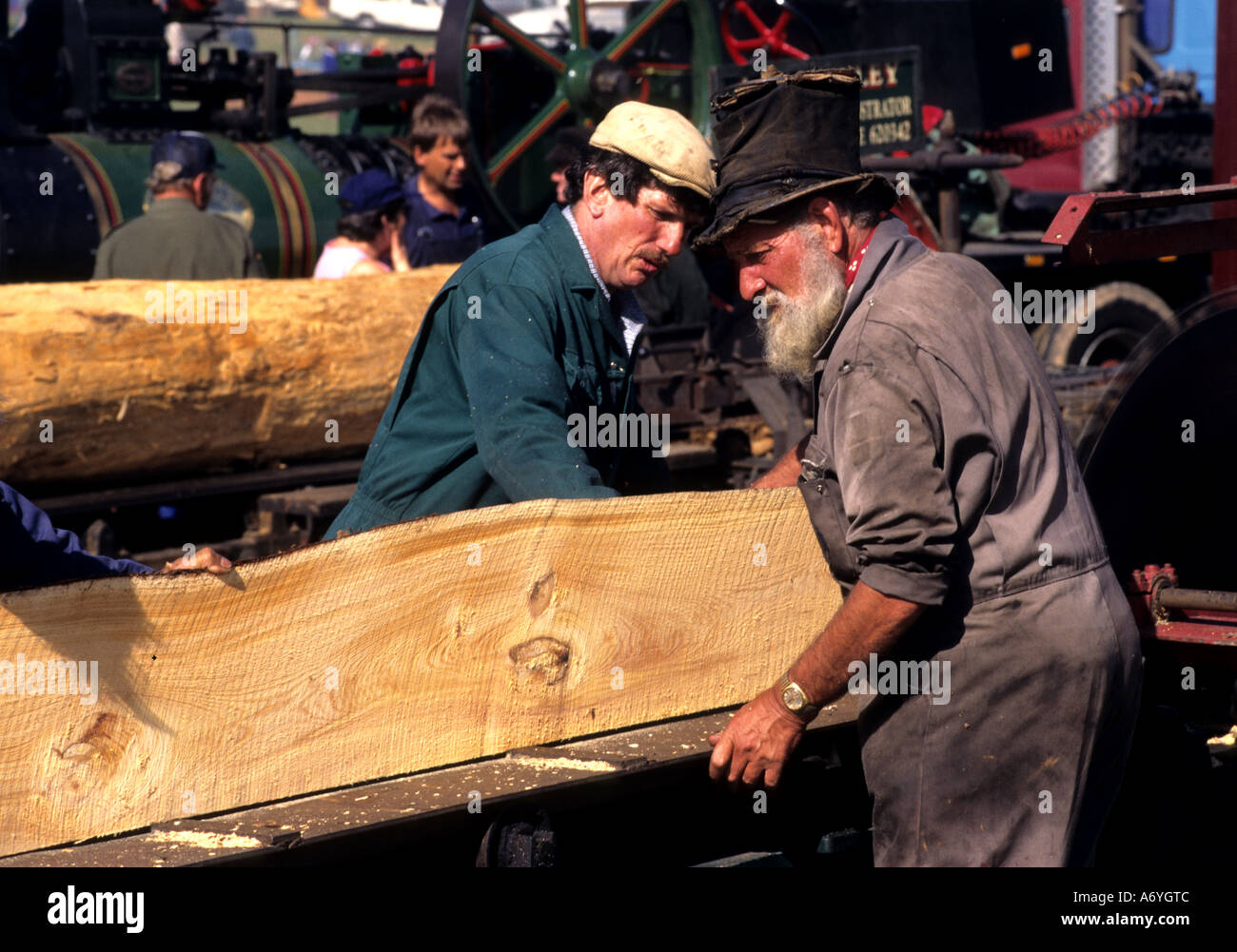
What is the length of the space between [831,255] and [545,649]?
80 centimetres

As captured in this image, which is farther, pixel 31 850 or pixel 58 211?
pixel 58 211

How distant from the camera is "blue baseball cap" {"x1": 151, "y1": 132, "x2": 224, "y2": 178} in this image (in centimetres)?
564

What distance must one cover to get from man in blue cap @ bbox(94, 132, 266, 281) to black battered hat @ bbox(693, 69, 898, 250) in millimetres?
3653

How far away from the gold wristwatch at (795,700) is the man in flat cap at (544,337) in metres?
0.66

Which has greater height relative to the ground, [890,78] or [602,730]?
[890,78]

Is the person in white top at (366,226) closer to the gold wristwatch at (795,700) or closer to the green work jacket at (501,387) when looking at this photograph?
the green work jacket at (501,387)

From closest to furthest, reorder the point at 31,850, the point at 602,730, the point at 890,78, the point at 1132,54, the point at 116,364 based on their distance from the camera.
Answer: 1. the point at 31,850
2. the point at 602,730
3. the point at 116,364
4. the point at 890,78
5. the point at 1132,54

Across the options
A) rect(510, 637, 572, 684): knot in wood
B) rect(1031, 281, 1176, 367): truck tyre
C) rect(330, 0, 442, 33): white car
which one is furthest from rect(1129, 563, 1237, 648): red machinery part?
rect(330, 0, 442, 33): white car

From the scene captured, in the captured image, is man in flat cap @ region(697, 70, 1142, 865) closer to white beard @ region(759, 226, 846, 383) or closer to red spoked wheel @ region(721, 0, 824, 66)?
white beard @ region(759, 226, 846, 383)

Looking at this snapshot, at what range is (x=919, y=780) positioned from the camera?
92.9 inches
